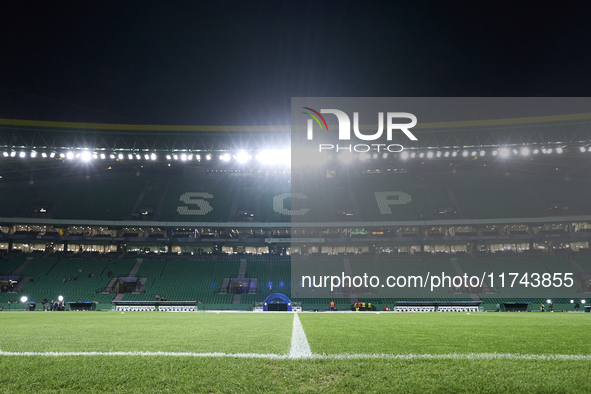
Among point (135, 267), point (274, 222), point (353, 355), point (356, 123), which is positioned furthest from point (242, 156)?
point (353, 355)

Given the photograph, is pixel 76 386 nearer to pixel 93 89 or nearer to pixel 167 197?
pixel 93 89

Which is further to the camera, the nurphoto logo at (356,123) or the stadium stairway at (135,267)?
the stadium stairway at (135,267)

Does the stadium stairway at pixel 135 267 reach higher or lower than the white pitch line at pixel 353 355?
lower

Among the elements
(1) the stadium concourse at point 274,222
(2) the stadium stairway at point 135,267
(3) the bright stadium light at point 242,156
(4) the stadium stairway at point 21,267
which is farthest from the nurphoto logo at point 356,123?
(4) the stadium stairway at point 21,267

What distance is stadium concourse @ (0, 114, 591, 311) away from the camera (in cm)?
3678

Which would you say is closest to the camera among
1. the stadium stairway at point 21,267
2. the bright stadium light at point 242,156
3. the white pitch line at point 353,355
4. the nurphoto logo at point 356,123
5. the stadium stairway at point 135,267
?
the white pitch line at point 353,355

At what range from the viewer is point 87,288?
124 feet

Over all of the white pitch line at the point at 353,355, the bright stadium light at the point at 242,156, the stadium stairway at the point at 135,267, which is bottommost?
the stadium stairway at the point at 135,267

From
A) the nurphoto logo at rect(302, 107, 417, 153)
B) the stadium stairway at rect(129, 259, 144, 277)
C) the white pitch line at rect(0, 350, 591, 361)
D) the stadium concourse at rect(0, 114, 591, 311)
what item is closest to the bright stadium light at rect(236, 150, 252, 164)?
the stadium concourse at rect(0, 114, 591, 311)

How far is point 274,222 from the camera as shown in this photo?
46.8 metres

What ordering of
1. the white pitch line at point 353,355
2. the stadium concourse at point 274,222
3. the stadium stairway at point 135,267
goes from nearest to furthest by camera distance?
the white pitch line at point 353,355 < the stadium concourse at point 274,222 < the stadium stairway at point 135,267

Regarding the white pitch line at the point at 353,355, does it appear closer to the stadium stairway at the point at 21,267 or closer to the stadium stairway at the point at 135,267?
the stadium stairway at the point at 135,267

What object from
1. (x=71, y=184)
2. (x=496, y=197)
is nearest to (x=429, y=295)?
(x=496, y=197)

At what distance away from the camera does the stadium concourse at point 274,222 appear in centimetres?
3678
